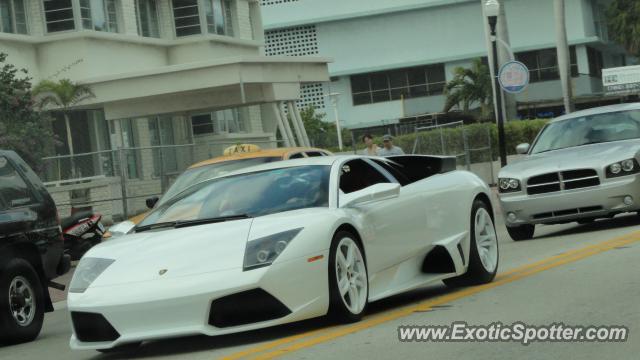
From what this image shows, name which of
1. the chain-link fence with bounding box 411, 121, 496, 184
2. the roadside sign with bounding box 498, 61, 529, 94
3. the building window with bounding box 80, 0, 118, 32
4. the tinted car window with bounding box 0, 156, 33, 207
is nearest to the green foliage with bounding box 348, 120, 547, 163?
the chain-link fence with bounding box 411, 121, 496, 184

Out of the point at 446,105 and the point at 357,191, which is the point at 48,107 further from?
the point at 446,105

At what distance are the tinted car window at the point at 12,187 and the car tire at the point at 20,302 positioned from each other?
686mm

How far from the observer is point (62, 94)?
117 ft

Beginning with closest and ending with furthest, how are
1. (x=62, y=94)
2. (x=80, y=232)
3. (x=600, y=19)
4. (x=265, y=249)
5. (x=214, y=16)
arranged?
(x=265, y=249), (x=80, y=232), (x=62, y=94), (x=214, y=16), (x=600, y=19)

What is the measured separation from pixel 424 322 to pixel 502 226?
12.7 metres

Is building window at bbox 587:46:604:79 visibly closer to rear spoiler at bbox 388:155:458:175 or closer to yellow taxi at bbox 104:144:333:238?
yellow taxi at bbox 104:144:333:238

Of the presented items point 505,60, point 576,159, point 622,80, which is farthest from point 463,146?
point 576,159

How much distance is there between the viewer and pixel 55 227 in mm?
12312

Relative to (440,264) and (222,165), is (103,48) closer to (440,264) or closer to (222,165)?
(222,165)

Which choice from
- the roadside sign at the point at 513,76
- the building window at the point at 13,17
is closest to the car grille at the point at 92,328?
the roadside sign at the point at 513,76

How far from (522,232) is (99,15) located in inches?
985

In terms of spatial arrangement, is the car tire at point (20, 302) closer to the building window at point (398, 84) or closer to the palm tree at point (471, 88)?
the palm tree at point (471, 88)

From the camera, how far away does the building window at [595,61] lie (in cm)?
8275

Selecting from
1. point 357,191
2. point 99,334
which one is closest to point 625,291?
point 357,191
